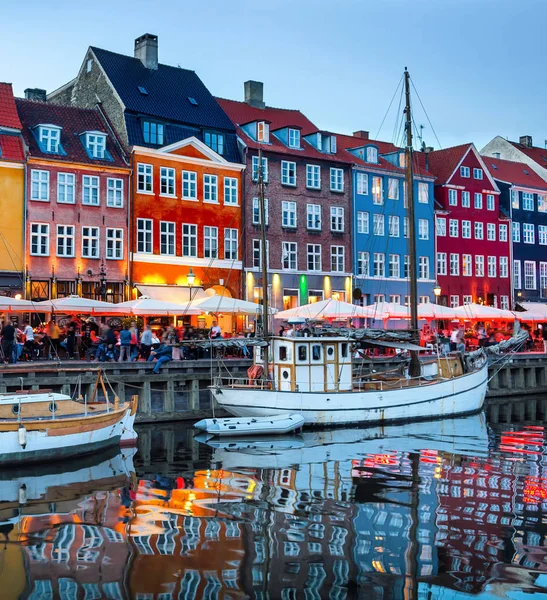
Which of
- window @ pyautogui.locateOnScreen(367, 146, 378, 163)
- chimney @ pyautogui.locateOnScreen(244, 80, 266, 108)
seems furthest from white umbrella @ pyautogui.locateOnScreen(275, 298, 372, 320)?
chimney @ pyautogui.locateOnScreen(244, 80, 266, 108)

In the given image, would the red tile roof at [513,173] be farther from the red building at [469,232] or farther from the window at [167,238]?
the window at [167,238]

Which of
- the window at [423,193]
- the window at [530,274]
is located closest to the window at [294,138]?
the window at [423,193]

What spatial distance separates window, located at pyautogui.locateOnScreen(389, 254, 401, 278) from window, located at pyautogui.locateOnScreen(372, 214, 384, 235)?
1.68 metres

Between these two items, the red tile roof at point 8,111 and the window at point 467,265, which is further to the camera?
the window at point 467,265

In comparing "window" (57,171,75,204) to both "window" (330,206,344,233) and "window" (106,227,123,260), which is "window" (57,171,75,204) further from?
"window" (330,206,344,233)

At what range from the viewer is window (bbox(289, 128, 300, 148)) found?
46.8m

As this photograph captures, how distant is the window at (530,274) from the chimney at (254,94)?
907 inches

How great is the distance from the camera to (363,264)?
161 feet

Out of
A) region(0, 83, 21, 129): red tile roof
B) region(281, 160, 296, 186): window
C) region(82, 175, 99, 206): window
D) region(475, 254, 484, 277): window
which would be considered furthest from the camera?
region(475, 254, 484, 277): window

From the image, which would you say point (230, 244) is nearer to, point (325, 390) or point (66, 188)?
point (66, 188)

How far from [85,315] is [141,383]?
9.75 metres

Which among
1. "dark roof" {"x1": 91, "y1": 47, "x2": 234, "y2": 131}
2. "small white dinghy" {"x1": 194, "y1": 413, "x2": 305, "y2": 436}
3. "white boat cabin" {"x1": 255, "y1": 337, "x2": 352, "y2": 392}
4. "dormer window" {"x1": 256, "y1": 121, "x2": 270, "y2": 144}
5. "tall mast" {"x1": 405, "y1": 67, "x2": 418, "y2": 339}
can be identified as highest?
"dark roof" {"x1": 91, "y1": 47, "x2": 234, "y2": 131}

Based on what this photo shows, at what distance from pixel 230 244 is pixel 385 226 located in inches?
482

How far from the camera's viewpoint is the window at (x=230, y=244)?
4291 cm
